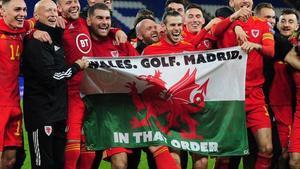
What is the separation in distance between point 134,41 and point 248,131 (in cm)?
205

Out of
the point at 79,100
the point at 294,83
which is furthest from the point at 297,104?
the point at 79,100

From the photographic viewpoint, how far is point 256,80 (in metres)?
7.04

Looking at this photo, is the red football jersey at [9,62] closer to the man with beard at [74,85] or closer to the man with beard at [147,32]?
the man with beard at [74,85]

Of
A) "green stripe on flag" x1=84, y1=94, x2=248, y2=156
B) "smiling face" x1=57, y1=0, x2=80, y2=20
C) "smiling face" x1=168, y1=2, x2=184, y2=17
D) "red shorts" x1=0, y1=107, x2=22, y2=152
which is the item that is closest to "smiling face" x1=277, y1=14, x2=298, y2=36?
"smiling face" x1=168, y1=2, x2=184, y2=17

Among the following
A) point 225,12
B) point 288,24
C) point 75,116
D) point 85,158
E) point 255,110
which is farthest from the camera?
point 288,24

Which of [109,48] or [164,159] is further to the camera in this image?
[109,48]

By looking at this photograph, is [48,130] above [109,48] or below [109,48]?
below

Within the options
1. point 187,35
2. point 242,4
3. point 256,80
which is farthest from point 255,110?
point 187,35

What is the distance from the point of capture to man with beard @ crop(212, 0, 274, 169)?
686cm

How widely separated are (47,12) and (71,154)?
1455mm

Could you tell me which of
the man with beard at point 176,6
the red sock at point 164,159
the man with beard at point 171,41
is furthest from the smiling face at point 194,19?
the red sock at point 164,159

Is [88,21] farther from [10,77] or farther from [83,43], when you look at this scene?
[10,77]

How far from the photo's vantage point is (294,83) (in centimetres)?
711

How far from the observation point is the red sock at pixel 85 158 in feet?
22.5
